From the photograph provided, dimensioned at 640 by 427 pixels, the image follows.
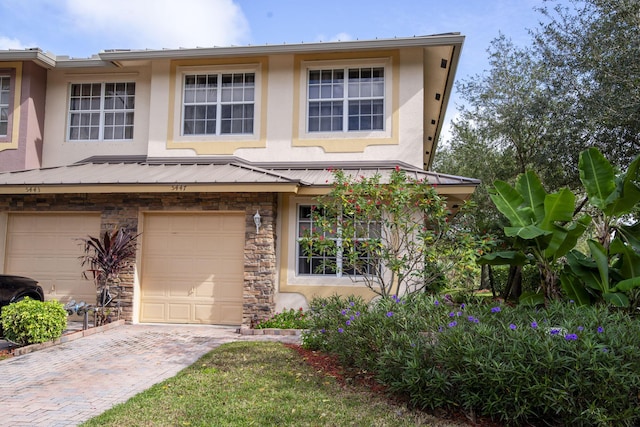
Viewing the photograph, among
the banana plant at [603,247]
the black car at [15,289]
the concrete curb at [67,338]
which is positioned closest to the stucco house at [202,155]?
the concrete curb at [67,338]

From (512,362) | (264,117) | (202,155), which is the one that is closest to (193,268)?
(202,155)

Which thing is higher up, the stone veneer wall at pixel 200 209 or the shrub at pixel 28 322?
the stone veneer wall at pixel 200 209

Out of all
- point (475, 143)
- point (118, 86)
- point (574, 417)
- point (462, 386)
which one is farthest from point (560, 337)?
point (475, 143)

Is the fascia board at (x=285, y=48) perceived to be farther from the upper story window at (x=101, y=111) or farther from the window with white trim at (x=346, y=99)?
the upper story window at (x=101, y=111)

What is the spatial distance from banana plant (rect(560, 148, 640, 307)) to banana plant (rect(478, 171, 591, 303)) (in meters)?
0.29

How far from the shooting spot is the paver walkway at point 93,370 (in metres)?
5.49

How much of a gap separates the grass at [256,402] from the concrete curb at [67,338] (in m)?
3.09

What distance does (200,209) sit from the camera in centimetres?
1130

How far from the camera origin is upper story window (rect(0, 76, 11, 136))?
13.1 m

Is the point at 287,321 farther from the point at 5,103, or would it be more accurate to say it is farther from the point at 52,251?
the point at 5,103

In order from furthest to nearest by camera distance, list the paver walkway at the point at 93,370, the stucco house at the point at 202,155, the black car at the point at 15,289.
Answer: the stucco house at the point at 202,155, the black car at the point at 15,289, the paver walkway at the point at 93,370

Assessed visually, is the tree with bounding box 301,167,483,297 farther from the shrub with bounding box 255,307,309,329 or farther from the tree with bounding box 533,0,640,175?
the tree with bounding box 533,0,640,175

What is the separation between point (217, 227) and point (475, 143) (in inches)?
524

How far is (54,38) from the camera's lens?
15.0m
